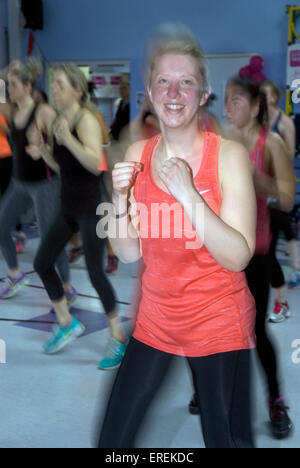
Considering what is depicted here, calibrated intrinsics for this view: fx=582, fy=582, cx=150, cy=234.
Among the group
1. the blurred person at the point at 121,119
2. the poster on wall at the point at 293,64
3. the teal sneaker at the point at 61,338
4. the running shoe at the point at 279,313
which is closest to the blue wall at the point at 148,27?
the poster on wall at the point at 293,64

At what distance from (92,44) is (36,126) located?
595 centimetres

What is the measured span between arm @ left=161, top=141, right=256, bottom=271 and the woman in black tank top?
170 centimetres

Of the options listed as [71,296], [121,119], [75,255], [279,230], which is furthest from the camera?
[121,119]

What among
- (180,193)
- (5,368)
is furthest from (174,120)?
(5,368)

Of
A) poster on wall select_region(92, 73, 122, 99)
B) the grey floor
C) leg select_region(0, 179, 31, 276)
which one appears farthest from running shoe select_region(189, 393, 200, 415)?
poster on wall select_region(92, 73, 122, 99)

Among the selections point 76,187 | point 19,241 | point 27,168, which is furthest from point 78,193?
point 19,241

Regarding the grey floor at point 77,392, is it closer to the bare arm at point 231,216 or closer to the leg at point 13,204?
the bare arm at point 231,216

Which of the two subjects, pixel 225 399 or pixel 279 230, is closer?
pixel 225 399

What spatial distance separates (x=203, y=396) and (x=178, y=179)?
0.52 meters

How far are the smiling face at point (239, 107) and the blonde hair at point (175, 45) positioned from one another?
992 millimetres

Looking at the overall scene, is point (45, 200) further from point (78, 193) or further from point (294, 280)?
point (294, 280)

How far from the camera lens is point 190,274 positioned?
141 centimetres

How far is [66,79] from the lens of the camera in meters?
3.03
